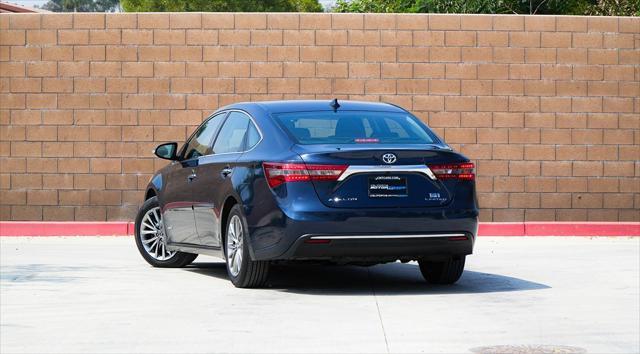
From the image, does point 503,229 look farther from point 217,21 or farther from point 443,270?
point 443,270

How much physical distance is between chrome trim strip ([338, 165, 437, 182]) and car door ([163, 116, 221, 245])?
90.0 inches

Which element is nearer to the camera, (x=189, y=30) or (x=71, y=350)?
(x=71, y=350)

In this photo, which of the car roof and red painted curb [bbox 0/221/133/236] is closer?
the car roof

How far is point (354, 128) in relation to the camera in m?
11.5

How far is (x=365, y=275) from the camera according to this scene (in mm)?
12828

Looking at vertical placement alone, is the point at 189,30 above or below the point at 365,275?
above

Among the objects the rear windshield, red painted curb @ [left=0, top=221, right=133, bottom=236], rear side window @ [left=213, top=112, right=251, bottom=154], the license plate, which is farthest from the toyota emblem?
red painted curb @ [left=0, top=221, right=133, bottom=236]

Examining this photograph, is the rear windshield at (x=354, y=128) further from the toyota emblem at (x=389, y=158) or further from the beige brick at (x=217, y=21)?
the beige brick at (x=217, y=21)

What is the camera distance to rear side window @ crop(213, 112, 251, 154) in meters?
11.8

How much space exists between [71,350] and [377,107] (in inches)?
185

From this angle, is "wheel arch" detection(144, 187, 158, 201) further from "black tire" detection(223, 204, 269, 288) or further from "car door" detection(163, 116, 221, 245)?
"black tire" detection(223, 204, 269, 288)

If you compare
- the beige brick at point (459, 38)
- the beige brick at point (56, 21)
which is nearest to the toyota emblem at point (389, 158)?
the beige brick at point (459, 38)

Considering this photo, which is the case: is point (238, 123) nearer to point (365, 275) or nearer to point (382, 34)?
point (365, 275)

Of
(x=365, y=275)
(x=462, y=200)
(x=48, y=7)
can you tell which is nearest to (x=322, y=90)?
(x=365, y=275)
